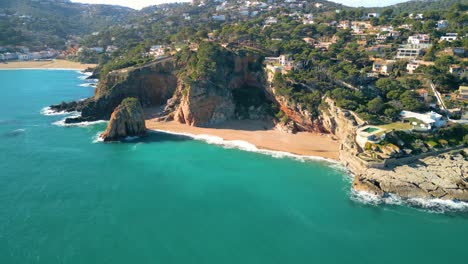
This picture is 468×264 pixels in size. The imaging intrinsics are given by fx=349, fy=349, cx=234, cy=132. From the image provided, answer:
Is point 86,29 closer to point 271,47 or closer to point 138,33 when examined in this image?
point 138,33

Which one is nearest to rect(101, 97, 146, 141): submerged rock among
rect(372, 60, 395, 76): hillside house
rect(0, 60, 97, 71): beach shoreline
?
rect(372, 60, 395, 76): hillside house

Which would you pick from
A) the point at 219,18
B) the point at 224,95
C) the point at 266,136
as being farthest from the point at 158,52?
the point at 219,18

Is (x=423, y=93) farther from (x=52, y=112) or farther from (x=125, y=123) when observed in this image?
(x=52, y=112)

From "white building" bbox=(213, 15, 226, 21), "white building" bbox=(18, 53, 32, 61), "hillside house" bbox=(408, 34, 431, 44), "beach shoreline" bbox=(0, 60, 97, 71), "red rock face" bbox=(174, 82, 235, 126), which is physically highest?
"white building" bbox=(213, 15, 226, 21)

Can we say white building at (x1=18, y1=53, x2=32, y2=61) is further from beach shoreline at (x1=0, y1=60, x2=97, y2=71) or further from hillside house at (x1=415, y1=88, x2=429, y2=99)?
hillside house at (x1=415, y1=88, x2=429, y2=99)

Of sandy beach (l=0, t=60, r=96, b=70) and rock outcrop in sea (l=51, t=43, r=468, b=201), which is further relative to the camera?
sandy beach (l=0, t=60, r=96, b=70)

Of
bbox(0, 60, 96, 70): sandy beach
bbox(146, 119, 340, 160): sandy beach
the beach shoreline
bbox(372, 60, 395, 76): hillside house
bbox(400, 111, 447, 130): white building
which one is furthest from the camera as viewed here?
bbox(0, 60, 96, 70): sandy beach
